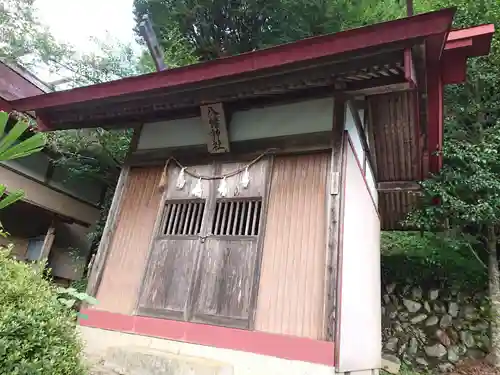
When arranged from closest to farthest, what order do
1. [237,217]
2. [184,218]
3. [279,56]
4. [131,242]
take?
[279,56] < [237,217] < [184,218] < [131,242]

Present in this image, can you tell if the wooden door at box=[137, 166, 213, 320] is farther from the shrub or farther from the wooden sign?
the shrub

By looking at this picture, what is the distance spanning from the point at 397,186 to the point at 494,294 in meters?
2.87

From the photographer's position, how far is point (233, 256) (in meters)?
4.53

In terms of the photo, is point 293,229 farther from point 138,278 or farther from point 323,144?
point 138,278

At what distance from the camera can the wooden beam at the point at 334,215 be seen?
12.3 feet

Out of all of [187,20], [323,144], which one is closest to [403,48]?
[323,144]

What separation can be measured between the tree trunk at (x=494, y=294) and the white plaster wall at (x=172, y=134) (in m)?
6.36

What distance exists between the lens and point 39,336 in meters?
2.49

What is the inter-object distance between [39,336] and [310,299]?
2587mm

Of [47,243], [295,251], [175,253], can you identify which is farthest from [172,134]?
[47,243]

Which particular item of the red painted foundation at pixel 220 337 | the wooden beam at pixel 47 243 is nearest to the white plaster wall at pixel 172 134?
the red painted foundation at pixel 220 337

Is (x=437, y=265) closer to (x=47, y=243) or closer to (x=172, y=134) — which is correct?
(x=172, y=134)

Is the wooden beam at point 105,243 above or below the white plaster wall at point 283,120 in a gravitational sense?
below

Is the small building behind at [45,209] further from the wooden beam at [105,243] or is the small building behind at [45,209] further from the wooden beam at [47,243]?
the wooden beam at [105,243]
